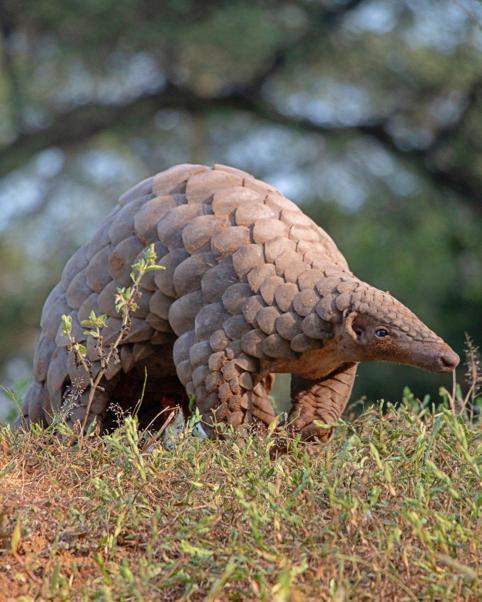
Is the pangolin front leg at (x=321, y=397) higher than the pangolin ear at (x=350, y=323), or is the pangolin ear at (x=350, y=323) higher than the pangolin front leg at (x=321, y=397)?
the pangolin ear at (x=350, y=323)

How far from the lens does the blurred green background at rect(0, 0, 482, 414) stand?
11.2m

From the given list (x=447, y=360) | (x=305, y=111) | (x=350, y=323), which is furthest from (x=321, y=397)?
(x=305, y=111)

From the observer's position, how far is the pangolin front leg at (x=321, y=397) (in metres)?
3.88

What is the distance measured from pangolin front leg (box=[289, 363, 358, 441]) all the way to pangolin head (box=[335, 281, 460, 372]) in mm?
347

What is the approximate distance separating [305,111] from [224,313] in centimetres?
937

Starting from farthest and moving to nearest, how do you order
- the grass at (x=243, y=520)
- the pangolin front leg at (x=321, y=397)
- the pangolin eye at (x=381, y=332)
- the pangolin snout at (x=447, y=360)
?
the pangolin front leg at (x=321, y=397)
the pangolin eye at (x=381, y=332)
the pangolin snout at (x=447, y=360)
the grass at (x=243, y=520)

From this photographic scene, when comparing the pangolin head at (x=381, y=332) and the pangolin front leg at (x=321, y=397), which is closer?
the pangolin head at (x=381, y=332)

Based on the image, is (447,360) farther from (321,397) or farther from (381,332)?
(321,397)

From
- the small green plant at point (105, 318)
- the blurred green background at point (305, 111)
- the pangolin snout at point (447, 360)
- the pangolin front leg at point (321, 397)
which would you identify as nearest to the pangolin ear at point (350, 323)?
the pangolin snout at point (447, 360)

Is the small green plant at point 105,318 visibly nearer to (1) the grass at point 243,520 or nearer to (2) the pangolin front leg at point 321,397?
(1) the grass at point 243,520

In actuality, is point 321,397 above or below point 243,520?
below

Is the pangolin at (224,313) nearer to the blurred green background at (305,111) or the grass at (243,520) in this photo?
the grass at (243,520)

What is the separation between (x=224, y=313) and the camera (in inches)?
148

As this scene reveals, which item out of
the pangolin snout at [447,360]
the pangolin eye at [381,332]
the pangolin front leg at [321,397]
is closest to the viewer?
the pangolin snout at [447,360]
